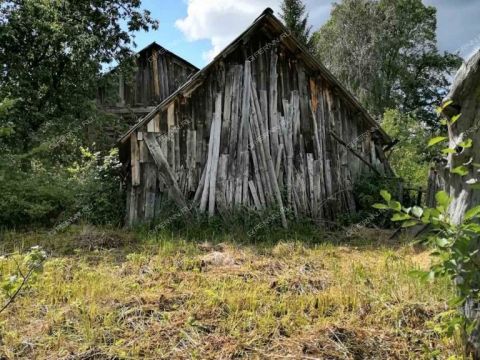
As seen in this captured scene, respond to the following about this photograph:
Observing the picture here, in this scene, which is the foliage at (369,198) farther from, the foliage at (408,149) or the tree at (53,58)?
the tree at (53,58)

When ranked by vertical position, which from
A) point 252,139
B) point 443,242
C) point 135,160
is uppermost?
point 252,139

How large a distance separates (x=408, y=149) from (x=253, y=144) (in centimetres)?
1124

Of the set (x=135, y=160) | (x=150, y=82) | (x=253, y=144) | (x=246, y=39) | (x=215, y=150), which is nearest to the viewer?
(x=135, y=160)

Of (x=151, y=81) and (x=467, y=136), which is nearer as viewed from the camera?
(x=467, y=136)

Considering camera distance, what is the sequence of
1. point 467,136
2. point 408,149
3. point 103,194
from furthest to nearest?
point 408,149 < point 103,194 < point 467,136

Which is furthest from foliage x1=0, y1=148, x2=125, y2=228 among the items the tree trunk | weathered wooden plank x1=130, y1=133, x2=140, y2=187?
the tree trunk

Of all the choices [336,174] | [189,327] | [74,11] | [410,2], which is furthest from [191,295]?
[410,2]

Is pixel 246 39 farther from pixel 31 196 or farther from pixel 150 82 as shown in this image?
pixel 150 82

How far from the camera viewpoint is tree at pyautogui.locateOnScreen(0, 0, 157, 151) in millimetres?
12094

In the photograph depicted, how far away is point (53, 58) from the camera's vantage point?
12812mm

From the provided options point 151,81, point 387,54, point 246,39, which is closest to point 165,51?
point 151,81

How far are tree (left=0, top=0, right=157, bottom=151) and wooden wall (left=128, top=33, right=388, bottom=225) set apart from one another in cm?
467

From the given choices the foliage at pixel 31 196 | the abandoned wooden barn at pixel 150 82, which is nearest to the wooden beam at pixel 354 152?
the foliage at pixel 31 196

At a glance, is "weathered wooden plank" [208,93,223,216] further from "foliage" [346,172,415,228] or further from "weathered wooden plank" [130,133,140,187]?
"foliage" [346,172,415,228]
